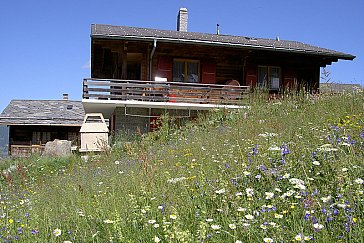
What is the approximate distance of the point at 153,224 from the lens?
144 inches

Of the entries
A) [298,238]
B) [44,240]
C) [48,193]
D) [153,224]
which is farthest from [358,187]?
[48,193]

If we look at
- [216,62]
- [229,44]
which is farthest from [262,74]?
[229,44]

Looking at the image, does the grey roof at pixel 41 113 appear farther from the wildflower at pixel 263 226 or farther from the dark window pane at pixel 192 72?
the wildflower at pixel 263 226

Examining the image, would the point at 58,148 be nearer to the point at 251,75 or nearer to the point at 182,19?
the point at 251,75

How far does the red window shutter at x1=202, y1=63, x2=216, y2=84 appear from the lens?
18.4m

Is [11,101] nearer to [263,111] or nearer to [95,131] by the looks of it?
[95,131]

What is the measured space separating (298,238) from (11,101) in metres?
30.7

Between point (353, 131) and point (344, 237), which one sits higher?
point (353, 131)

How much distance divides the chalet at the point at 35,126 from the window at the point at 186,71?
10638 mm

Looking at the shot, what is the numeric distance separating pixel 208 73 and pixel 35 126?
14.0 m

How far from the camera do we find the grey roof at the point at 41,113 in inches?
1043

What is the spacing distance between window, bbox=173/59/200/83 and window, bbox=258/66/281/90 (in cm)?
313

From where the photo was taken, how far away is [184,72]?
18.3 metres

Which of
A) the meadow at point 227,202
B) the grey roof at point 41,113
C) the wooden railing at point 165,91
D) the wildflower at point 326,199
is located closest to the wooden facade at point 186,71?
the wooden railing at point 165,91
